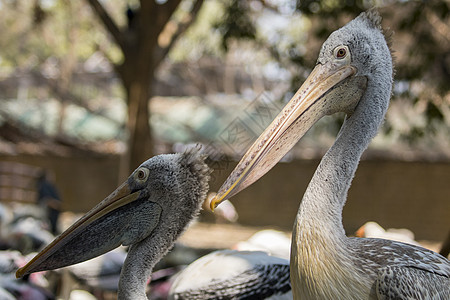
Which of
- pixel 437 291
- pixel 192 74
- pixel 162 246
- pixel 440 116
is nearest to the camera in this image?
pixel 437 291

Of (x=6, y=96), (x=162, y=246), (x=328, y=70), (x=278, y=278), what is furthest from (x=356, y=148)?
(x=6, y=96)

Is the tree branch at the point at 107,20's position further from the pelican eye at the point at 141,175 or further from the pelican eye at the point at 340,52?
the pelican eye at the point at 340,52

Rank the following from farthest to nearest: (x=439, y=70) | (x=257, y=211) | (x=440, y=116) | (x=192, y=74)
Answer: (x=257, y=211) < (x=192, y=74) < (x=439, y=70) < (x=440, y=116)

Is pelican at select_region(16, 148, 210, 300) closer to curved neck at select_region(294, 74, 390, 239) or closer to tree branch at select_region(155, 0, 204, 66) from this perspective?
curved neck at select_region(294, 74, 390, 239)

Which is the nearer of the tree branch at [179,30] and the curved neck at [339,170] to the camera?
the curved neck at [339,170]

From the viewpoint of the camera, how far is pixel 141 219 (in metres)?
2.48

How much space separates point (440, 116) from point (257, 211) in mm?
8447

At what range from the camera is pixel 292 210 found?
45.9ft

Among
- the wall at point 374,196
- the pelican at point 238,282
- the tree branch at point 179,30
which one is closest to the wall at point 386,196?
the wall at point 374,196

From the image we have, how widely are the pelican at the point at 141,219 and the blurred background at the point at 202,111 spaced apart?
251 centimetres

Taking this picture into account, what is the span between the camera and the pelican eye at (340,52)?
2305 millimetres

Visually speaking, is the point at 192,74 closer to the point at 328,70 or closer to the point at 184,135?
the point at 184,135

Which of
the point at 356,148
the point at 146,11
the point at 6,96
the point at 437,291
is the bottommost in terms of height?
the point at 437,291

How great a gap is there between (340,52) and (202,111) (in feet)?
38.9
